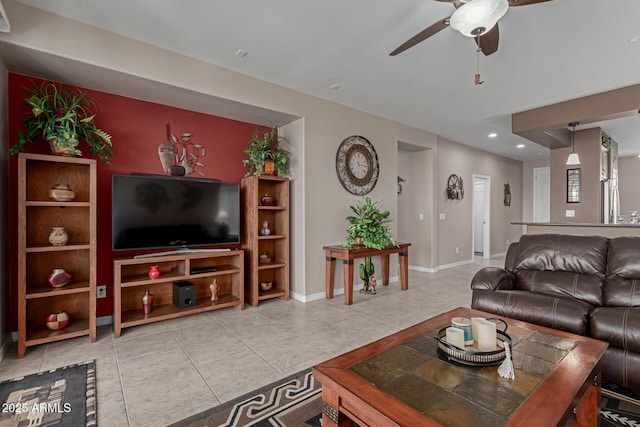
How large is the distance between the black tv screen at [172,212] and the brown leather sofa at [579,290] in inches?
108

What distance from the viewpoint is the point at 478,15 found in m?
1.65

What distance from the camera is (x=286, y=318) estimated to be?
3.32 metres

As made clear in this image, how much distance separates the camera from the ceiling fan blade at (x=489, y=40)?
2.07 meters

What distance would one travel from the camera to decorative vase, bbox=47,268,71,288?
2.60 metres

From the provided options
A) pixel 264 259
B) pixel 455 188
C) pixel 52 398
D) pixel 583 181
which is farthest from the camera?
pixel 455 188

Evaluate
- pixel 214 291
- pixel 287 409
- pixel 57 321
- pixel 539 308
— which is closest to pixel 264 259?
pixel 214 291

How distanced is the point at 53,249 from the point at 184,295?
3.93 feet

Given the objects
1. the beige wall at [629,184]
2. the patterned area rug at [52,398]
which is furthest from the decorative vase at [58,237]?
the beige wall at [629,184]

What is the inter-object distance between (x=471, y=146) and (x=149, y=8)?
6.60 m

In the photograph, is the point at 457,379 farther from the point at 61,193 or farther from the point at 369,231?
the point at 61,193

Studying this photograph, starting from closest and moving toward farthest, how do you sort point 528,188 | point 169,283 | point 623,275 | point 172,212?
point 623,275 < point 172,212 < point 169,283 < point 528,188

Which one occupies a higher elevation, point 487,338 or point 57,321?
point 487,338

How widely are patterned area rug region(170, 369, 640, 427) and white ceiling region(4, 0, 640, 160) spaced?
8.72ft

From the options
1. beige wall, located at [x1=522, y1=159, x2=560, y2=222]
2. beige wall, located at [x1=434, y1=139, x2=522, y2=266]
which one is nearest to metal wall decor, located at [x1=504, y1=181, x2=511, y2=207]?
beige wall, located at [x1=434, y1=139, x2=522, y2=266]
